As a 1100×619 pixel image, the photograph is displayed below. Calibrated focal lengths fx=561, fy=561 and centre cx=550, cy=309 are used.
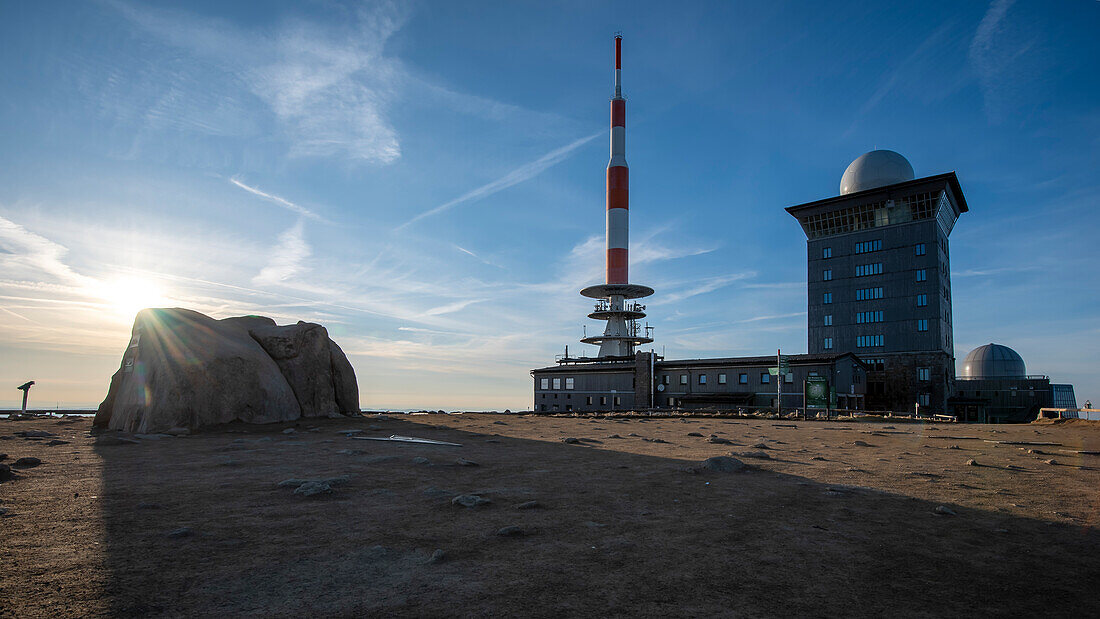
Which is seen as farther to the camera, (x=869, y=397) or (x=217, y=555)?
(x=869, y=397)

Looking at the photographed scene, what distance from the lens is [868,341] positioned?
7044cm

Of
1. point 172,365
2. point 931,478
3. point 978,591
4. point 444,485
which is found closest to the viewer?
point 978,591

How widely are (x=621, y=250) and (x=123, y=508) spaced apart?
61.9 metres

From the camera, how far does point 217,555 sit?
5.20m

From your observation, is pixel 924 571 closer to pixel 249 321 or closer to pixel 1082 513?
pixel 1082 513

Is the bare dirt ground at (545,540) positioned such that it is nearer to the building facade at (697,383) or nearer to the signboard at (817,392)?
the signboard at (817,392)

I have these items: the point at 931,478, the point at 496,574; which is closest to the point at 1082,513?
the point at 931,478

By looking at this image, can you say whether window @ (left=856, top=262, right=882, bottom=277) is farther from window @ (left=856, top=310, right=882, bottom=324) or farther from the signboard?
the signboard

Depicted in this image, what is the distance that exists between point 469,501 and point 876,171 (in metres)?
80.8

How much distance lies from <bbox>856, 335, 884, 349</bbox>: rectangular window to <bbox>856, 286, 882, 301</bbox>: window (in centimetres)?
478

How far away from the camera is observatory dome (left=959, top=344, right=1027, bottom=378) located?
79.1 m

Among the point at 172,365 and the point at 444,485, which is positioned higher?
the point at 172,365

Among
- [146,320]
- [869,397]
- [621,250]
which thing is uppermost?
[621,250]

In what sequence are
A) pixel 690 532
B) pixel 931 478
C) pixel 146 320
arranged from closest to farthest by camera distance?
pixel 690 532
pixel 931 478
pixel 146 320
